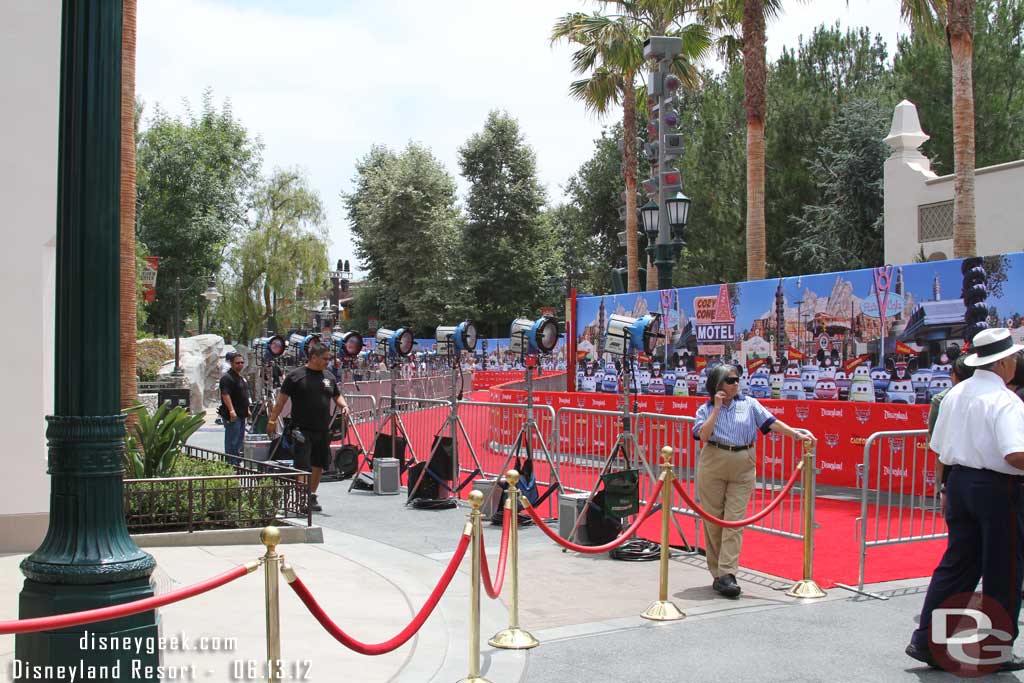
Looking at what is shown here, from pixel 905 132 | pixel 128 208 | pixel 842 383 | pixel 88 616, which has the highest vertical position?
pixel 905 132

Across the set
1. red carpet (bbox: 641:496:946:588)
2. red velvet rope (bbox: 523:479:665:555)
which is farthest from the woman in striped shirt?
red carpet (bbox: 641:496:946:588)

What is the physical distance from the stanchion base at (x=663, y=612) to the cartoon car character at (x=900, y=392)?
24.5 feet

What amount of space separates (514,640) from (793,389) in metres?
9.65

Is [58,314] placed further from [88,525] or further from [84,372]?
[88,525]

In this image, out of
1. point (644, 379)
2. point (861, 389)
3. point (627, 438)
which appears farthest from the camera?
point (644, 379)

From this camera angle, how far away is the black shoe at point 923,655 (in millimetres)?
5441

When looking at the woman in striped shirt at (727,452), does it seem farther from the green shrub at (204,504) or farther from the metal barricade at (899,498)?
the green shrub at (204,504)

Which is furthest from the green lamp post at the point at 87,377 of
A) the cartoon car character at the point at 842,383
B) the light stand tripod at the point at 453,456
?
the cartoon car character at the point at 842,383

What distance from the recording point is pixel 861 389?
44.3 feet

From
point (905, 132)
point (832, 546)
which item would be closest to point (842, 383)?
point (832, 546)

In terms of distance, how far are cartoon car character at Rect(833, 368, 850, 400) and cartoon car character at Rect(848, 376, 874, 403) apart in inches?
2.6

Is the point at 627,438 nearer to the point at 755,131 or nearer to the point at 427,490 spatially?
the point at 427,490

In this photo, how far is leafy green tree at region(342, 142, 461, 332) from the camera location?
50719mm

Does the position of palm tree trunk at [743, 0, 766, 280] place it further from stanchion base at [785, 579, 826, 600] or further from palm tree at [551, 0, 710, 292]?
stanchion base at [785, 579, 826, 600]
